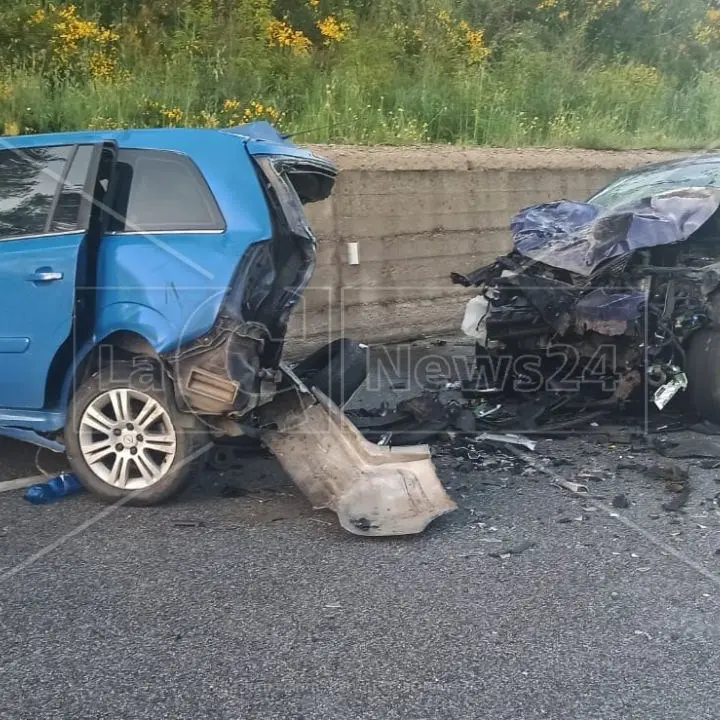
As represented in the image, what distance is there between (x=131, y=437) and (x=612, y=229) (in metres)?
3.64

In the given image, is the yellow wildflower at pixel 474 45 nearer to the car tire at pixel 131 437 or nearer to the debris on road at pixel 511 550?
the car tire at pixel 131 437

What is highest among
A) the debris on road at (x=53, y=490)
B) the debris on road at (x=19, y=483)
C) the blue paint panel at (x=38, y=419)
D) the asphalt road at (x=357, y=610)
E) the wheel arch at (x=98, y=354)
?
the wheel arch at (x=98, y=354)

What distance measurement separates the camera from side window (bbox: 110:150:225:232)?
4660 mm

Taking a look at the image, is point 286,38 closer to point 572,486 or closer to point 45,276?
point 45,276

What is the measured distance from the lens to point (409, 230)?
392 inches

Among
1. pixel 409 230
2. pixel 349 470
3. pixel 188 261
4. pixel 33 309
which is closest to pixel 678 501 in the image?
pixel 349 470

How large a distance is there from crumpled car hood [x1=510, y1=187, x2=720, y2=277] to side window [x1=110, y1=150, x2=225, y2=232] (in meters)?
2.74

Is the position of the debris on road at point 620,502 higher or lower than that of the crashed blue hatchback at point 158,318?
lower

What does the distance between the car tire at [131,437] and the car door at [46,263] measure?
0.26m

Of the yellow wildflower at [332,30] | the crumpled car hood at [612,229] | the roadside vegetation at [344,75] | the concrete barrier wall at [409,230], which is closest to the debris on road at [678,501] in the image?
the crumpled car hood at [612,229]

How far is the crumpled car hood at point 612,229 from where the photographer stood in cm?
607

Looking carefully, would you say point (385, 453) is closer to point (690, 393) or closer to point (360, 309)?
point (690, 393)

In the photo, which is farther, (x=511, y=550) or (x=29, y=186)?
(x=29, y=186)

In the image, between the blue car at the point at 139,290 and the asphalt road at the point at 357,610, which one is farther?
the blue car at the point at 139,290
